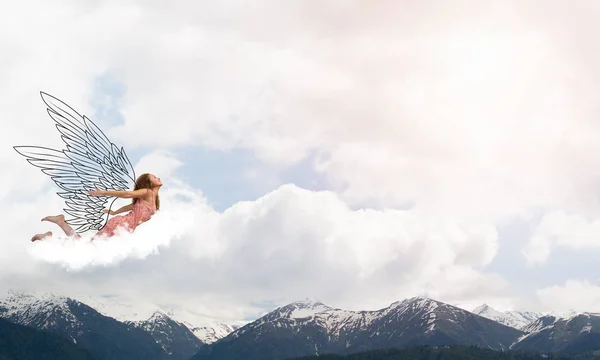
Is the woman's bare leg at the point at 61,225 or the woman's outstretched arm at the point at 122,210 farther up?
the woman's outstretched arm at the point at 122,210

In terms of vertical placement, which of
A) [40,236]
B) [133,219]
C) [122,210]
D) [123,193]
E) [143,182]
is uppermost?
[143,182]

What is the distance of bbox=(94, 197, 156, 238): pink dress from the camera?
2402cm

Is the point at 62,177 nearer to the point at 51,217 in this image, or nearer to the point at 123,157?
the point at 123,157

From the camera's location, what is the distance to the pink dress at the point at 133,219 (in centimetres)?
2402

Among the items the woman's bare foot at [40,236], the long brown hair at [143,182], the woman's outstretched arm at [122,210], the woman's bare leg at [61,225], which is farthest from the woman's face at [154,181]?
the woman's bare foot at [40,236]

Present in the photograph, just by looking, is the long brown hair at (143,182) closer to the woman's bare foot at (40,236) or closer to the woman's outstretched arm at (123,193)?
the woman's outstretched arm at (123,193)

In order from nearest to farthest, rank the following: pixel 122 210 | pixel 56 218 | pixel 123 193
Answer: pixel 123 193
pixel 122 210
pixel 56 218

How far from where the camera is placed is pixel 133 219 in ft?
78.9

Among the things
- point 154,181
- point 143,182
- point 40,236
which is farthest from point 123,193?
point 40,236

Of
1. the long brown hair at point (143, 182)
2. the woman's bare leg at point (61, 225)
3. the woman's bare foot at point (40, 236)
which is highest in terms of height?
the long brown hair at point (143, 182)

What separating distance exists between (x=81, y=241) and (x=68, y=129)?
656 centimetres

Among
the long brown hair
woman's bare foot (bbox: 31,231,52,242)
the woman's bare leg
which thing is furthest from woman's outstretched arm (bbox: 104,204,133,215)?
woman's bare foot (bbox: 31,231,52,242)

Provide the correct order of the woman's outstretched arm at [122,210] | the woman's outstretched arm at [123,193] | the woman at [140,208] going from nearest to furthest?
1. the woman's outstretched arm at [123,193]
2. the woman at [140,208]
3. the woman's outstretched arm at [122,210]

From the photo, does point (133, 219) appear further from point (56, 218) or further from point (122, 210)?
point (56, 218)
